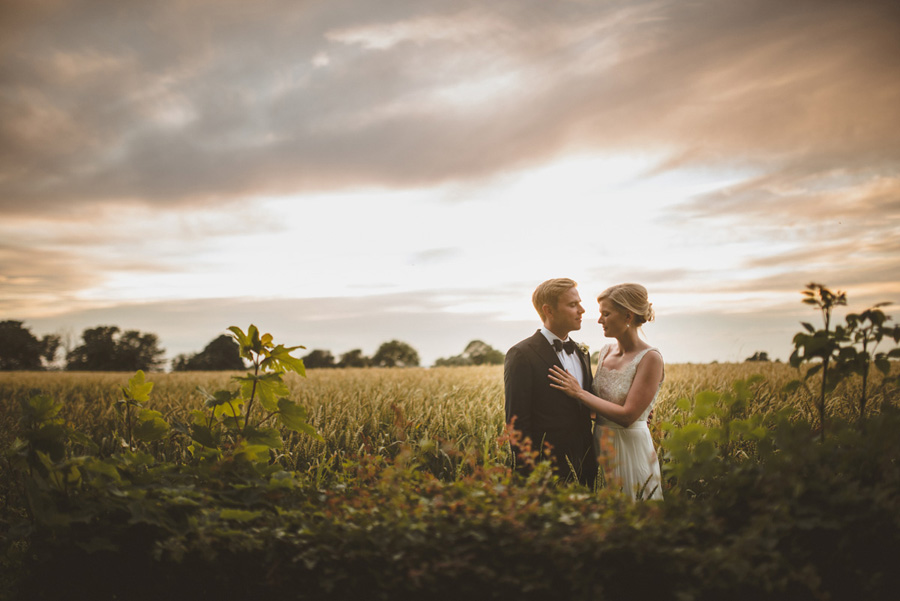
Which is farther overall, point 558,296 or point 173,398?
point 173,398

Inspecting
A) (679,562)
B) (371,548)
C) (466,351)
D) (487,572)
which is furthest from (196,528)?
(466,351)

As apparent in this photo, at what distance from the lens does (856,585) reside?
207 centimetres

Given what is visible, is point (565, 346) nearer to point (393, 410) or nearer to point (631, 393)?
point (631, 393)

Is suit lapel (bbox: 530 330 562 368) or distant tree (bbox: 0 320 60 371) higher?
suit lapel (bbox: 530 330 562 368)

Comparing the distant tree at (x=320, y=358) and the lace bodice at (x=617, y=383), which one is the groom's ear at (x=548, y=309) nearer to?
the lace bodice at (x=617, y=383)

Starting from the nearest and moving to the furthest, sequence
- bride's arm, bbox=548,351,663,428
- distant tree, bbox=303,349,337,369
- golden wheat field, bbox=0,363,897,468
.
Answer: bride's arm, bbox=548,351,663,428, golden wheat field, bbox=0,363,897,468, distant tree, bbox=303,349,337,369

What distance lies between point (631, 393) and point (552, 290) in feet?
3.19

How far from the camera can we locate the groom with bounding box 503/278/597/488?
395cm

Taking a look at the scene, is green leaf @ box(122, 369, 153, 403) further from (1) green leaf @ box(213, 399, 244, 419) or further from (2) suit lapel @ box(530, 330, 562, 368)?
(2) suit lapel @ box(530, 330, 562, 368)

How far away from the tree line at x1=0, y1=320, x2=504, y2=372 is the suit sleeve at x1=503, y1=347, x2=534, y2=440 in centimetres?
1896

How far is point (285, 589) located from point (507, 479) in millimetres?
997

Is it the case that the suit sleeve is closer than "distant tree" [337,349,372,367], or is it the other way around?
the suit sleeve

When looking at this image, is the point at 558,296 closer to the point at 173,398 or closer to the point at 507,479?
the point at 507,479

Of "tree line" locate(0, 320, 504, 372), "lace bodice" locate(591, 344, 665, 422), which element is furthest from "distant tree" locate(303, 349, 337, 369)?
"lace bodice" locate(591, 344, 665, 422)
